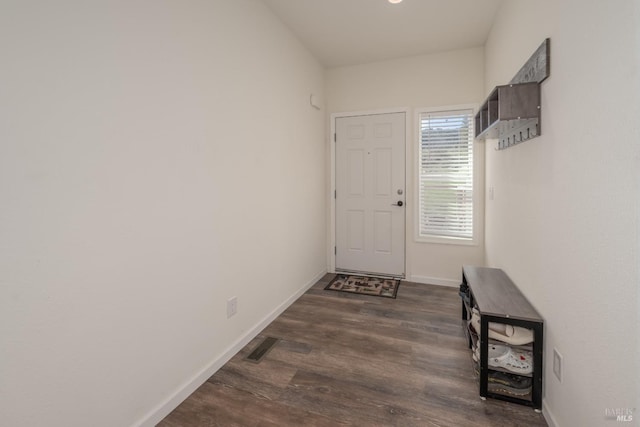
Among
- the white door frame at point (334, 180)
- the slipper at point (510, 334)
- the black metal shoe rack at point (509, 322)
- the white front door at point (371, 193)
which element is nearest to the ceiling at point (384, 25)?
the white door frame at point (334, 180)

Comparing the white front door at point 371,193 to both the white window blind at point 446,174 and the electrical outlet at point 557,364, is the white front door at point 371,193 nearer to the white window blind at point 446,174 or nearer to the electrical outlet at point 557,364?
the white window blind at point 446,174

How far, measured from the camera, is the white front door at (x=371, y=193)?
3.88 meters

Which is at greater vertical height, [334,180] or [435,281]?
[334,180]

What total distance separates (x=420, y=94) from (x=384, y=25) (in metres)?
1.00

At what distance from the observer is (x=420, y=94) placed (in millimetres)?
3713

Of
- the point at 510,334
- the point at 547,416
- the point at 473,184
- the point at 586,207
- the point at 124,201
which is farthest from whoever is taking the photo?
the point at 473,184

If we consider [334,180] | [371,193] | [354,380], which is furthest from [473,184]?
[354,380]

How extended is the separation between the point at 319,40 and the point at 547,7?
225 cm

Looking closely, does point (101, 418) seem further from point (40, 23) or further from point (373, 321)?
point (373, 321)

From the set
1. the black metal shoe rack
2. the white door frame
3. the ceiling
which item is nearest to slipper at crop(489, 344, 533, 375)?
the black metal shoe rack

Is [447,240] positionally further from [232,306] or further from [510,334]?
[232,306]

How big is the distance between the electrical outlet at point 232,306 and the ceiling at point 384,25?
2.49 metres

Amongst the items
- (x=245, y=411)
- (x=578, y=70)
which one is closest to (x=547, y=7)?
(x=578, y=70)

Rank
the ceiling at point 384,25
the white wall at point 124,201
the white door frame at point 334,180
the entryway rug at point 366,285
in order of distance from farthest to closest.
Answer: the white door frame at point 334,180
the entryway rug at point 366,285
the ceiling at point 384,25
the white wall at point 124,201
